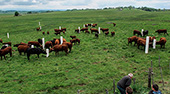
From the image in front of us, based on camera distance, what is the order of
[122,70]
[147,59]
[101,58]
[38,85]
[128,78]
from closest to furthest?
1. [128,78]
2. [38,85]
3. [122,70]
4. [147,59]
5. [101,58]

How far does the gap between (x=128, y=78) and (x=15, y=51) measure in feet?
45.1

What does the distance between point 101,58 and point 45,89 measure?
5.90 meters

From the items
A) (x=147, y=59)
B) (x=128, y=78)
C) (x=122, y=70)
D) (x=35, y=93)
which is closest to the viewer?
(x=128, y=78)

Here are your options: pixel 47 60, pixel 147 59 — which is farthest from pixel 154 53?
pixel 47 60

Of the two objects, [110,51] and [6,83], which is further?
[110,51]

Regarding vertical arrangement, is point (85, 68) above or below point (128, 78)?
below

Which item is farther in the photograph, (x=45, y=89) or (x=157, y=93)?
(x=45, y=89)

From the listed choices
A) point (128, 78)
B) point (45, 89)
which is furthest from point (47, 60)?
point (128, 78)

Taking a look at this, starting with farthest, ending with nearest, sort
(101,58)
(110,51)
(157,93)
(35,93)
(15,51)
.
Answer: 1. (15,51)
2. (110,51)
3. (101,58)
4. (35,93)
5. (157,93)

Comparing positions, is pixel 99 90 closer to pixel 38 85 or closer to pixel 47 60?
pixel 38 85

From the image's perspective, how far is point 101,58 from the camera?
486 inches

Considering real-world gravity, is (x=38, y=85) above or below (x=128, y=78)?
below

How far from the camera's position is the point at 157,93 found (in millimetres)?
5395

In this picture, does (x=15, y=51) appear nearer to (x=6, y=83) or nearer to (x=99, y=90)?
(x=6, y=83)
